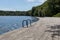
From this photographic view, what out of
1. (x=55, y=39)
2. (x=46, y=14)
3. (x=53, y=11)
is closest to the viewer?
(x=55, y=39)

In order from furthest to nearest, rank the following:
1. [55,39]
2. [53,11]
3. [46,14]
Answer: [46,14]
[53,11]
[55,39]

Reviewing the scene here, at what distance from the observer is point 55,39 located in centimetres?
1105

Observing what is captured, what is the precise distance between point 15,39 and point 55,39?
2.24m

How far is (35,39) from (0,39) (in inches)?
77.4

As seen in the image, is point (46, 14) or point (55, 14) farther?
point (46, 14)

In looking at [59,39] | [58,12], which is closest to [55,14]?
[58,12]

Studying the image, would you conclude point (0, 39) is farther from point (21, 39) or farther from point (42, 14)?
point (42, 14)

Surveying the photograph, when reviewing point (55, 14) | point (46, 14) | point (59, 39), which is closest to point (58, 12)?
point (55, 14)

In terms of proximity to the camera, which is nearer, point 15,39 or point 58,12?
point 15,39

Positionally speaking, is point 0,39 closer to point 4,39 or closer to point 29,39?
point 4,39

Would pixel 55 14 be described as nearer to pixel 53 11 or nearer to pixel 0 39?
pixel 53 11

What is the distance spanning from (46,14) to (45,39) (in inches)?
3276

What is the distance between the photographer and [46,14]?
94.0m

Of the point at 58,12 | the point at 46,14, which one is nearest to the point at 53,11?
the point at 58,12
